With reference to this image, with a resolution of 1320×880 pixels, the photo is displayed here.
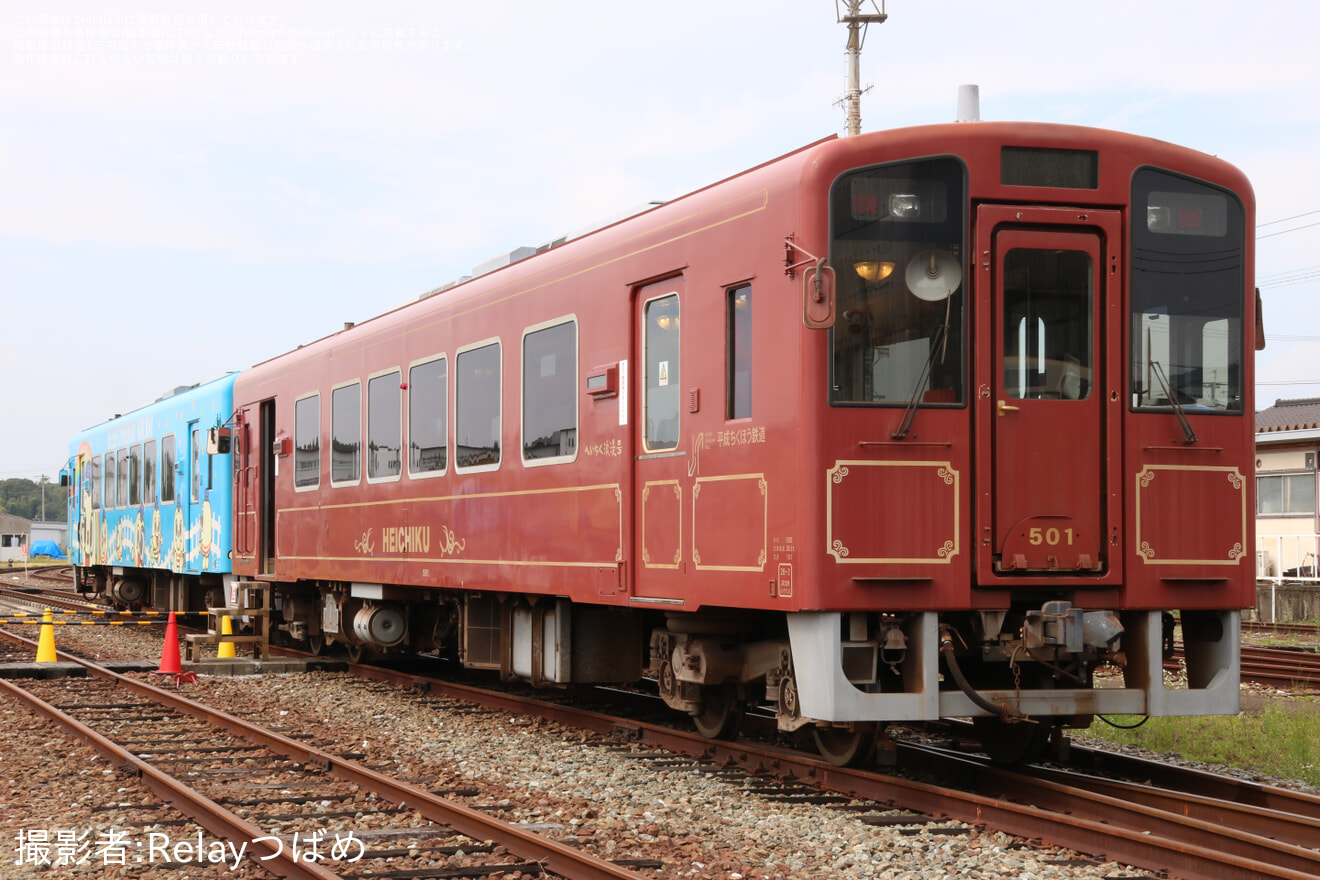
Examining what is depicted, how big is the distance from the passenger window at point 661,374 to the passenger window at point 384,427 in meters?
4.17

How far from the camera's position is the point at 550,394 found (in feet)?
30.8

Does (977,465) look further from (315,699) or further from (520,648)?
(315,699)

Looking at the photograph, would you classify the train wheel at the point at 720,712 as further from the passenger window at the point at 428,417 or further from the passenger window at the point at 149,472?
the passenger window at the point at 149,472

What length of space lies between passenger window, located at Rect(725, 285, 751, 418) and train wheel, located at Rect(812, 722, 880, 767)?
5.77 ft

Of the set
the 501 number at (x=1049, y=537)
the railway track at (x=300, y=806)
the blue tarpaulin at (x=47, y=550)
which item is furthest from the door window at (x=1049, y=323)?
the blue tarpaulin at (x=47, y=550)

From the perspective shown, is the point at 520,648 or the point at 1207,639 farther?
the point at 520,648

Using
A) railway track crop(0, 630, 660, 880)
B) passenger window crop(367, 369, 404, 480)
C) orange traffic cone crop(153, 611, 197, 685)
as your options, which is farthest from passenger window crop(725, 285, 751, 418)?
orange traffic cone crop(153, 611, 197, 685)

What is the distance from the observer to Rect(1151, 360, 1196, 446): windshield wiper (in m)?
6.93

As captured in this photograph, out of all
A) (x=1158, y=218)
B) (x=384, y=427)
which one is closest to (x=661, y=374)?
(x=1158, y=218)

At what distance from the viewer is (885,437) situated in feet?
21.9

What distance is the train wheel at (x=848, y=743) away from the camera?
723 centimetres

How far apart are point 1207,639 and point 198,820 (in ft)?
16.9

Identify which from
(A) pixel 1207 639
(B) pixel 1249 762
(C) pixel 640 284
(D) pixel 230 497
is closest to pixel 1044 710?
(A) pixel 1207 639

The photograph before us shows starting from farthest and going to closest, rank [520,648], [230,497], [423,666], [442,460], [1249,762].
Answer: [230,497] < [423,666] < [442,460] < [520,648] < [1249,762]
